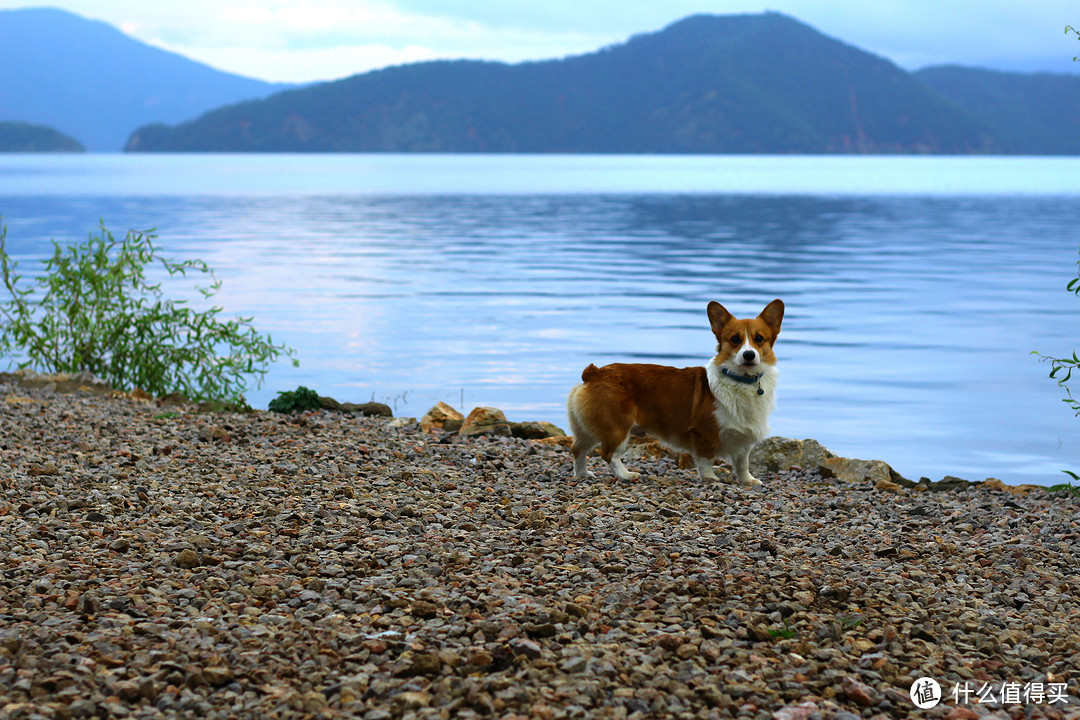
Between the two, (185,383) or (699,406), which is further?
(185,383)

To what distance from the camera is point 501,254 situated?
111 ft

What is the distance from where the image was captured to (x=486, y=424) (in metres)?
10.6

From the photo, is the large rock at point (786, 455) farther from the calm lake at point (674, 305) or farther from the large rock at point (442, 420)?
the large rock at point (442, 420)

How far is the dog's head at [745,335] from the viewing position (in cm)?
800

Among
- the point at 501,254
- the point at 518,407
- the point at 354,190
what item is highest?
the point at 354,190

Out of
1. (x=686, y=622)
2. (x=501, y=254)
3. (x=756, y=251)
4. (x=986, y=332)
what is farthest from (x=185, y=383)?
(x=756, y=251)

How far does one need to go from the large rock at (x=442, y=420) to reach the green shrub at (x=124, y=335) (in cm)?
283

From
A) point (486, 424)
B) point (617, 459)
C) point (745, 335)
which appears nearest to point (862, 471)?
point (745, 335)

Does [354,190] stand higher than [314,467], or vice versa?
[354,190]

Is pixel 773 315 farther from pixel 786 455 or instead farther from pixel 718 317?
pixel 786 455

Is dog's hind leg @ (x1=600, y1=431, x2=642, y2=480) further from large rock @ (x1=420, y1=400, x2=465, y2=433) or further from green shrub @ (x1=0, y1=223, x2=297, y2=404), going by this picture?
green shrub @ (x1=0, y1=223, x2=297, y2=404)

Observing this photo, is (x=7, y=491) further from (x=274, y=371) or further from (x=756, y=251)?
(x=756, y=251)

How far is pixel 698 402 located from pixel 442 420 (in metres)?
3.73

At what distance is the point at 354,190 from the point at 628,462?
77.5 m
